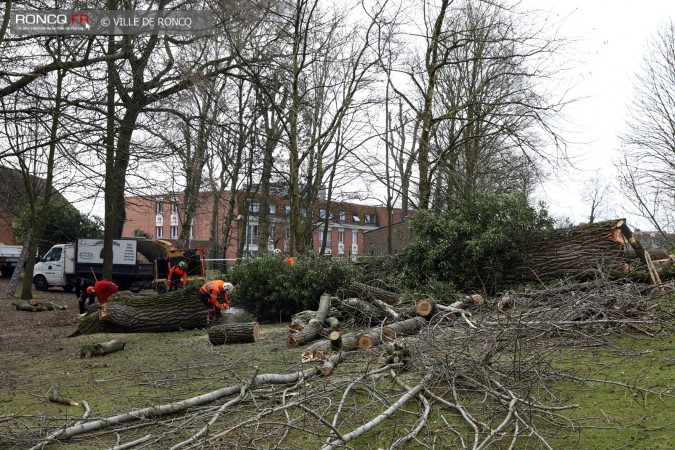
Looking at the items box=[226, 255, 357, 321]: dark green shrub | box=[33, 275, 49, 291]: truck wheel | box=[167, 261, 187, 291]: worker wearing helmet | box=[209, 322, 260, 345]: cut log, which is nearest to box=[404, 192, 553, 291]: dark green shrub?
box=[226, 255, 357, 321]: dark green shrub

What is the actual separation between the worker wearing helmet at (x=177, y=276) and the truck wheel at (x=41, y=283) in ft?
32.5

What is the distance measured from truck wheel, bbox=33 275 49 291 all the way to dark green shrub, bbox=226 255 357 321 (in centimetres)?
1553

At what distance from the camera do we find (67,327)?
16.5 meters

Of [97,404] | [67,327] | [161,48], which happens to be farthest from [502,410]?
[67,327]

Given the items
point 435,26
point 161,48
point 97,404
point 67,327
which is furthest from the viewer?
point 435,26

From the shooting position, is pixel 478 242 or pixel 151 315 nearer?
pixel 478 242

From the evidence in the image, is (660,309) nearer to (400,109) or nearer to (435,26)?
(435,26)

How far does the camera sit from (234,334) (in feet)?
38.3

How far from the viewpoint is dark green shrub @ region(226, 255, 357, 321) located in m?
14.6

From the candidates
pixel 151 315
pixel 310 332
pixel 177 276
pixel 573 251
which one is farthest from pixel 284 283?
pixel 177 276

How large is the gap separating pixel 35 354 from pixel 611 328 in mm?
9540

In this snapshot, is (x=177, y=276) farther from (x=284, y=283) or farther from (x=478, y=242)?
(x=478, y=242)

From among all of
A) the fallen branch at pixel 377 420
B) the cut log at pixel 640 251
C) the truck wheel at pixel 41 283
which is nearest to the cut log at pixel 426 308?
the cut log at pixel 640 251

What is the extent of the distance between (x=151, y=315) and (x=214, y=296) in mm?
1408
